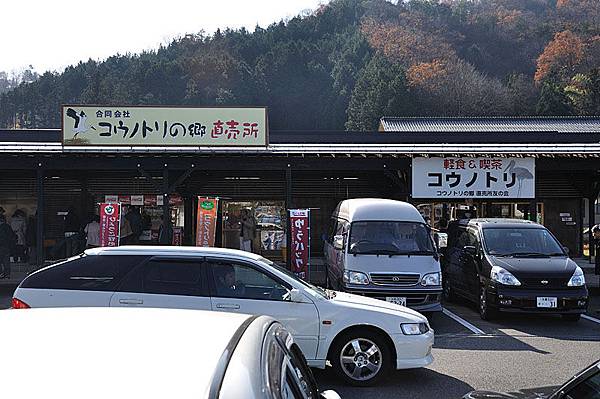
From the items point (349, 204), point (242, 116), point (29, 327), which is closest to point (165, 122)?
point (242, 116)

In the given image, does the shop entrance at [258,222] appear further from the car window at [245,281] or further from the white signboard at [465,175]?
the car window at [245,281]

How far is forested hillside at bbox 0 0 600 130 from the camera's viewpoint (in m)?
52.1

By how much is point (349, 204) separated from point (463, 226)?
2.66 m

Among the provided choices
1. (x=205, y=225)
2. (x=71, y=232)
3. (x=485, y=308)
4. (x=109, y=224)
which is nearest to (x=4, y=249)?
(x=71, y=232)

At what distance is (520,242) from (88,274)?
8358 mm

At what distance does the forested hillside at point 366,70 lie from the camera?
52125mm

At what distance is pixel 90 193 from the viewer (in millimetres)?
21953

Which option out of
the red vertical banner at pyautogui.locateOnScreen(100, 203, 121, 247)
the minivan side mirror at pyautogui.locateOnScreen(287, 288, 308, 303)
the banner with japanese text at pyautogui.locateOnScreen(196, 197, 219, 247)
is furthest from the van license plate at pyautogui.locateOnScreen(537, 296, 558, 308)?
the red vertical banner at pyautogui.locateOnScreen(100, 203, 121, 247)

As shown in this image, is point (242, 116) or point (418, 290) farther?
point (242, 116)

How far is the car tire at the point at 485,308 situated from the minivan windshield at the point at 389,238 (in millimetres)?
1309

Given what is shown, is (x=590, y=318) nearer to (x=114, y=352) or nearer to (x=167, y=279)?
(x=167, y=279)

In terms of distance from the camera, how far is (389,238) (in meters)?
11.9

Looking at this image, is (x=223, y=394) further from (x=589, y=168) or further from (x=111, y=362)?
(x=589, y=168)

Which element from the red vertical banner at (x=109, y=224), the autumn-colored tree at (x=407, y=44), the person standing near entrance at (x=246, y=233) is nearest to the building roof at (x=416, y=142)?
the red vertical banner at (x=109, y=224)
